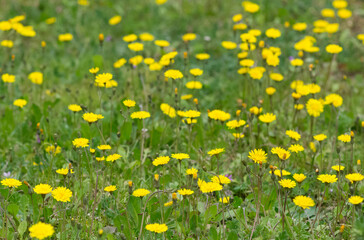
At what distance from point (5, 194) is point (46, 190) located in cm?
47

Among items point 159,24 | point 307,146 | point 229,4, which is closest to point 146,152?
point 307,146

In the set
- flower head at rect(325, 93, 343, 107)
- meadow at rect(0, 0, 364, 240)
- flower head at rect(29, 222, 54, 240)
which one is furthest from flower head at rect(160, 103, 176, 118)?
flower head at rect(29, 222, 54, 240)

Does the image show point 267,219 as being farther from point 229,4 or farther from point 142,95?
point 229,4

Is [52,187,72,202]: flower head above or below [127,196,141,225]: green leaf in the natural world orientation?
above

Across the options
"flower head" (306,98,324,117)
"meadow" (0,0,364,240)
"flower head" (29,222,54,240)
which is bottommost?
"meadow" (0,0,364,240)

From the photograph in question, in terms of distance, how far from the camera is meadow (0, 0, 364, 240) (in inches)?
85.3

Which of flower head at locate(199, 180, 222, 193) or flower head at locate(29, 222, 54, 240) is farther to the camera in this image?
flower head at locate(199, 180, 222, 193)

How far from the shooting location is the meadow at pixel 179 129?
2166 mm

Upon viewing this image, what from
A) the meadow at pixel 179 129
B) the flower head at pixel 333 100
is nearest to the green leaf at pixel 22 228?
the meadow at pixel 179 129

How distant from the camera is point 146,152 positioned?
2.89m

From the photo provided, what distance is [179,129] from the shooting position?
116 inches

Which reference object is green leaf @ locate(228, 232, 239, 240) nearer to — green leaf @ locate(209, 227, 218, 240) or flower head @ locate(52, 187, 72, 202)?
green leaf @ locate(209, 227, 218, 240)

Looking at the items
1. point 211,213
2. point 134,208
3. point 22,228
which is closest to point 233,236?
point 211,213

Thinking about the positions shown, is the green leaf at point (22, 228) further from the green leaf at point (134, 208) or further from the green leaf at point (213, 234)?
the green leaf at point (213, 234)
